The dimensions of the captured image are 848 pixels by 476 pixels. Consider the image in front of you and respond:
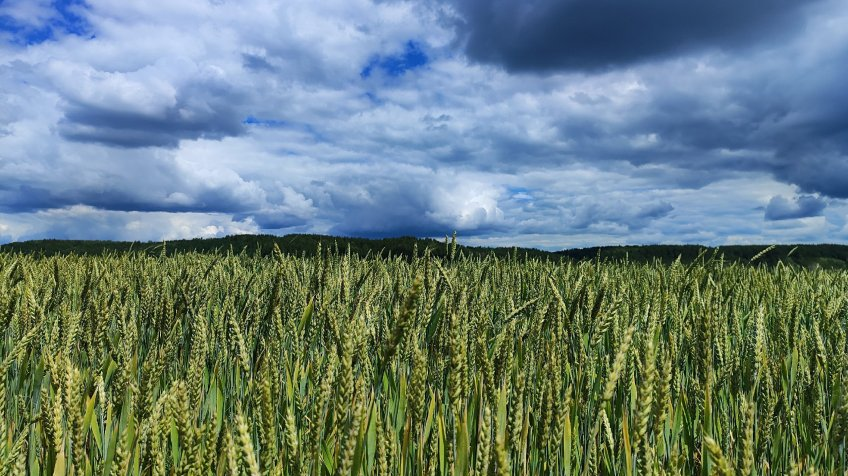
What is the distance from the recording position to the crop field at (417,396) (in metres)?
1.31

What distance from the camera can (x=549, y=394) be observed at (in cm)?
146

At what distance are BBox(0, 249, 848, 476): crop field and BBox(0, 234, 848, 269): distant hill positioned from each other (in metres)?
8.21

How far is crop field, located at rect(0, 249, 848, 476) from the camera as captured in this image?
1.31m

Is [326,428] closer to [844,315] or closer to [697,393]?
[697,393]

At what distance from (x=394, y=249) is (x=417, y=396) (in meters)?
11.1

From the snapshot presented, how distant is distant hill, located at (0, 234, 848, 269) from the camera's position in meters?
12.3

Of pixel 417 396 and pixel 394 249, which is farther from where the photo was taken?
pixel 394 249

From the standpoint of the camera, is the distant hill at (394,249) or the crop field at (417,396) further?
the distant hill at (394,249)

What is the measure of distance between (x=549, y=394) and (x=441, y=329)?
0.88m

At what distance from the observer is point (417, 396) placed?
4.76ft

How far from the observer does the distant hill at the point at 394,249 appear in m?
12.3

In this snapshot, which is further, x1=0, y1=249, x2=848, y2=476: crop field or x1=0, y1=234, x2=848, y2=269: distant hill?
x1=0, y1=234, x2=848, y2=269: distant hill

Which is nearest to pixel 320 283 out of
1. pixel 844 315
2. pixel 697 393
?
pixel 697 393

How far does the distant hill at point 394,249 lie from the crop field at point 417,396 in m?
8.21
